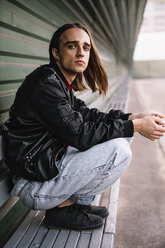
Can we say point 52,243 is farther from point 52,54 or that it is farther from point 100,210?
point 52,54

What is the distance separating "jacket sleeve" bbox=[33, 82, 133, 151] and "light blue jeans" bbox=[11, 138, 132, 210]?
0.07 meters

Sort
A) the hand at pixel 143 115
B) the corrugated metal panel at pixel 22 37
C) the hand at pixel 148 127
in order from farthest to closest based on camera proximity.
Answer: the corrugated metal panel at pixel 22 37 < the hand at pixel 143 115 < the hand at pixel 148 127

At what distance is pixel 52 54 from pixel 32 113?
54 centimetres

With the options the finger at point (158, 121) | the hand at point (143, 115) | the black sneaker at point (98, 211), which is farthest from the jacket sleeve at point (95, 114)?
the black sneaker at point (98, 211)

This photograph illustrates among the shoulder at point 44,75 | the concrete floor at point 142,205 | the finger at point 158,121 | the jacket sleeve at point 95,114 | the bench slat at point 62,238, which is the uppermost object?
the shoulder at point 44,75

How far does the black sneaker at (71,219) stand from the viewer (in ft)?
6.47

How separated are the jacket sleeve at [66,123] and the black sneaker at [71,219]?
514 mm

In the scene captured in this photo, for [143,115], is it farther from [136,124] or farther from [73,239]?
[73,239]

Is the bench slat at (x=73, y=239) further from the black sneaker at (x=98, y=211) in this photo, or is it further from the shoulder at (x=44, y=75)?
the shoulder at (x=44, y=75)

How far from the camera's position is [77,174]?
69.8 inches

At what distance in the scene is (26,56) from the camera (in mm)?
2883

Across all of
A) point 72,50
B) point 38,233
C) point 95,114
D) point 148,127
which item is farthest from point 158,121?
point 38,233

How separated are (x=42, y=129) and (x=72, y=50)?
Result: 590 millimetres

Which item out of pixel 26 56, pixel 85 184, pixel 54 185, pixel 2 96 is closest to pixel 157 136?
pixel 85 184
